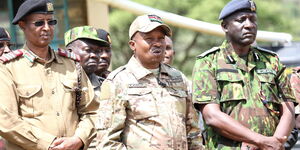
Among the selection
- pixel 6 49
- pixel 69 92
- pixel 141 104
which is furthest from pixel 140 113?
pixel 6 49

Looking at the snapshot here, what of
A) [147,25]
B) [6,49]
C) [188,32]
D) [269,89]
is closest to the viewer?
[147,25]

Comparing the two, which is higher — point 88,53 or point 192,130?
point 88,53

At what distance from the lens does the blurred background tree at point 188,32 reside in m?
18.8

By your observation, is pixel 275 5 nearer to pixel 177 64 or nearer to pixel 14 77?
pixel 177 64

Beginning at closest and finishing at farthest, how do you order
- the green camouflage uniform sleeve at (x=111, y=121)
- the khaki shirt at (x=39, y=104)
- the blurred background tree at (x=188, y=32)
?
the green camouflage uniform sleeve at (x=111, y=121), the khaki shirt at (x=39, y=104), the blurred background tree at (x=188, y=32)

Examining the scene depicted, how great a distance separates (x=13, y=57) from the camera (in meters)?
5.12

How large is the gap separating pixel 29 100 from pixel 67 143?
46cm

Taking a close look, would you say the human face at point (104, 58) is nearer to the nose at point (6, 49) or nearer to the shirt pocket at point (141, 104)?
the nose at point (6, 49)

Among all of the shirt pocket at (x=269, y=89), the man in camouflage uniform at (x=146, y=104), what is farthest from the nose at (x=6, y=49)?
the shirt pocket at (x=269, y=89)

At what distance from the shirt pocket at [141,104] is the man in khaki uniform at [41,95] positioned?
2.25ft

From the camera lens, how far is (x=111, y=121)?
466 cm

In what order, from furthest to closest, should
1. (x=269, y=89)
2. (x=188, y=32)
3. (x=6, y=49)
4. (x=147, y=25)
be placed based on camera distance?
1. (x=188, y=32)
2. (x=6, y=49)
3. (x=269, y=89)
4. (x=147, y=25)

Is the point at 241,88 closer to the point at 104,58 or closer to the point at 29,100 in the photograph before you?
the point at 29,100

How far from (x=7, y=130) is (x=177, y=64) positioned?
51.9ft
